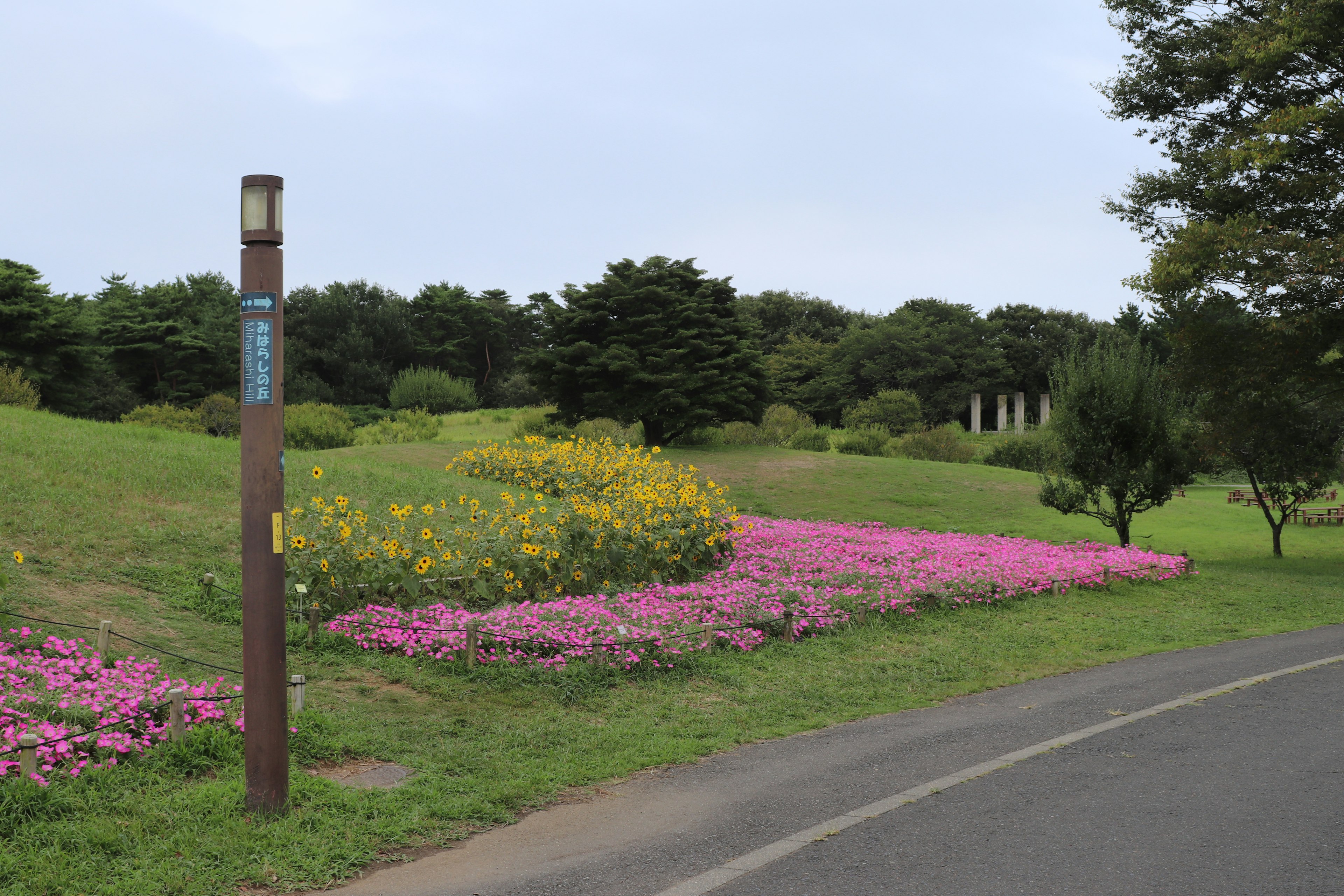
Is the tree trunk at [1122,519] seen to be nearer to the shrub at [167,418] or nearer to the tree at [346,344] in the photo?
the shrub at [167,418]

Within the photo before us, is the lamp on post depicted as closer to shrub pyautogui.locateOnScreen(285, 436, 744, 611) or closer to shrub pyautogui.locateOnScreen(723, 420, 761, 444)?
shrub pyautogui.locateOnScreen(285, 436, 744, 611)

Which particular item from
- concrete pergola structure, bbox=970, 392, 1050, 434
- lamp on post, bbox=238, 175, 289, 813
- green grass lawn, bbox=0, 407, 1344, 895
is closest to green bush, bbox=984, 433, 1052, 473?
concrete pergola structure, bbox=970, 392, 1050, 434

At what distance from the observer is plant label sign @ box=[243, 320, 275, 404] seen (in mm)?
4723

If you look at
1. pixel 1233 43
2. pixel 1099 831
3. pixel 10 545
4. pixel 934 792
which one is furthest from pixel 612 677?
pixel 1233 43

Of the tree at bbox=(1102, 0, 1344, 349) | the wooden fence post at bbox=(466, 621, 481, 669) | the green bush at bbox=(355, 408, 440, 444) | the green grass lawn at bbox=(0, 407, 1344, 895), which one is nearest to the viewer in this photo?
the green grass lawn at bbox=(0, 407, 1344, 895)

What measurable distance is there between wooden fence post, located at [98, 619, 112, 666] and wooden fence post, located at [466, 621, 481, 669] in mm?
2591

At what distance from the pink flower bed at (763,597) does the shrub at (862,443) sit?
65.9 ft

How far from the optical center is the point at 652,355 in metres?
33.2

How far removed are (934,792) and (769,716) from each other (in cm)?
204

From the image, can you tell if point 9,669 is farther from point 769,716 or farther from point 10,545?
point 769,716

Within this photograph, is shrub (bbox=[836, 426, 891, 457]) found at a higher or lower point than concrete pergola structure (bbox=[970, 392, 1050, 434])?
lower

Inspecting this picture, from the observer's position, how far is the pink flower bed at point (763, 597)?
816 cm

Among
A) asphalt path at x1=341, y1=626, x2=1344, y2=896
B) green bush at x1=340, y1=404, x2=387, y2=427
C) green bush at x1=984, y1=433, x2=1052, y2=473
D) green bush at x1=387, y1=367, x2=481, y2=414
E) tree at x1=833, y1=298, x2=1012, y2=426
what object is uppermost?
tree at x1=833, y1=298, x2=1012, y2=426

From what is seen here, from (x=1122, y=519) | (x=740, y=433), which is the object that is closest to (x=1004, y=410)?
(x=740, y=433)
